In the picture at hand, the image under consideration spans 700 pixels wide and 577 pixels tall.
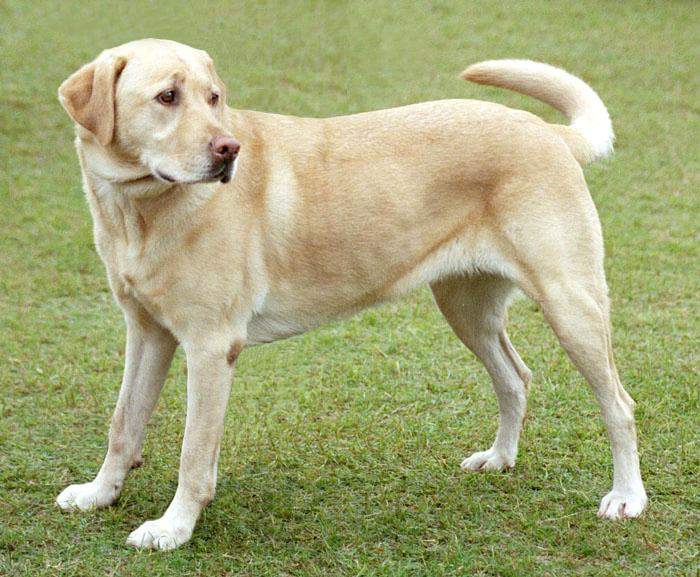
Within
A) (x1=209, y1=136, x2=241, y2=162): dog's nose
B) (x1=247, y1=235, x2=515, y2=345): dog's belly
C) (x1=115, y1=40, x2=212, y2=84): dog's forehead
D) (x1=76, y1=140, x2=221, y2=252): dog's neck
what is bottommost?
(x1=247, y1=235, x2=515, y2=345): dog's belly

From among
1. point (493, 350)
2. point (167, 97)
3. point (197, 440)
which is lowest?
point (493, 350)

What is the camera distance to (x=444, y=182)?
12.8 ft

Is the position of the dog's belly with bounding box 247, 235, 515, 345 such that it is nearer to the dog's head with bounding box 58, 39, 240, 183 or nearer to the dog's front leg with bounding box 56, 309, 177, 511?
the dog's front leg with bounding box 56, 309, 177, 511

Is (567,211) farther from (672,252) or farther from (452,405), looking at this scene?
(672,252)

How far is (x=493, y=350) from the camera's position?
4.45 meters

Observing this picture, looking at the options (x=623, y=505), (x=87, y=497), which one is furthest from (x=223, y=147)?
(x=623, y=505)

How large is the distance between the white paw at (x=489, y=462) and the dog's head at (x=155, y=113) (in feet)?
5.97

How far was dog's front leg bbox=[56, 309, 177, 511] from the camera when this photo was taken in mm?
3996

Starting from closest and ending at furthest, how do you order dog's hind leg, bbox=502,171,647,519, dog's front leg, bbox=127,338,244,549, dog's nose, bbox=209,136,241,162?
dog's nose, bbox=209,136,241,162
dog's front leg, bbox=127,338,244,549
dog's hind leg, bbox=502,171,647,519

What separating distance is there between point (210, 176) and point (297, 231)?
1.78 feet

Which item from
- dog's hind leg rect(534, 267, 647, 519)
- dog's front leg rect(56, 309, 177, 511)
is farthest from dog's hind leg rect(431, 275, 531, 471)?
dog's front leg rect(56, 309, 177, 511)

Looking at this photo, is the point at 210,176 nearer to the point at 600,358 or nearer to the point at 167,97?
the point at 167,97

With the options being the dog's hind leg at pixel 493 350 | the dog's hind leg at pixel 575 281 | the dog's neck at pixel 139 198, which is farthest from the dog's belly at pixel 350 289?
the dog's neck at pixel 139 198

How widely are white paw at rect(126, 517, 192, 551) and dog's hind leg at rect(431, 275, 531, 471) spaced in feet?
4.45
